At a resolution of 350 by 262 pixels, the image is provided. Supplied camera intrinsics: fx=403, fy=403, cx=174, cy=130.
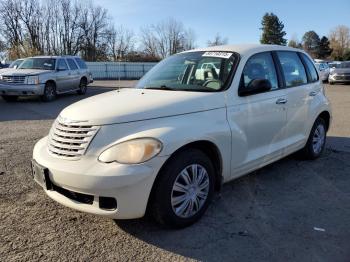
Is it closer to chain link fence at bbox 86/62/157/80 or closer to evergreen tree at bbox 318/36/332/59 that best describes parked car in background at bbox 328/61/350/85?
chain link fence at bbox 86/62/157/80

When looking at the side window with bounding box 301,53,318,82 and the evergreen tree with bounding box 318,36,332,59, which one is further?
the evergreen tree with bounding box 318,36,332,59

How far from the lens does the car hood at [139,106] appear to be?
3695 mm

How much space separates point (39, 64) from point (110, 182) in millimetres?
13550

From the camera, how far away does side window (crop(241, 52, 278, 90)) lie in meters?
4.63

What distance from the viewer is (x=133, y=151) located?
11.3ft

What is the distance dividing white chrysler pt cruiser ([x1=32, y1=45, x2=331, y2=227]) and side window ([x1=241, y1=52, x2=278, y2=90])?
13mm

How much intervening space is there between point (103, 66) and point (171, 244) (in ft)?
123

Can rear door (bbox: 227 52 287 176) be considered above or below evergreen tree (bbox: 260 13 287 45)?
below

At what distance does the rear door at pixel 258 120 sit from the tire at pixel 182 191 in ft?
1.54

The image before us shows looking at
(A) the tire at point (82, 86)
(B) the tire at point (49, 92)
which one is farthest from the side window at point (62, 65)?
(A) the tire at point (82, 86)

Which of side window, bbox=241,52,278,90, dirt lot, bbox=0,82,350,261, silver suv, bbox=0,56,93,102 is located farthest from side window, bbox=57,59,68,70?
side window, bbox=241,52,278,90

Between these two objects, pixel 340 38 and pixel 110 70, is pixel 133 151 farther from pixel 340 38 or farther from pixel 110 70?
pixel 340 38

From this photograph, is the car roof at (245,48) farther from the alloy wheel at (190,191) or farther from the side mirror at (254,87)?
the alloy wheel at (190,191)

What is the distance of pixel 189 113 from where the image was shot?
396cm
